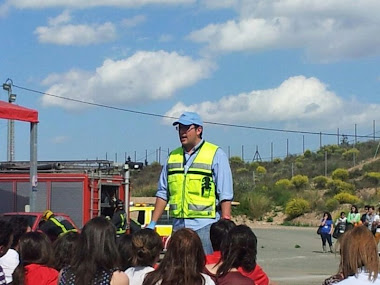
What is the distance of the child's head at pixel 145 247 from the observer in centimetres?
679

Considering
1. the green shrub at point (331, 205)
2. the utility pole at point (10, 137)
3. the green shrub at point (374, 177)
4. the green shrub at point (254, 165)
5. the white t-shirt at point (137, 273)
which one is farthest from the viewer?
the green shrub at point (254, 165)

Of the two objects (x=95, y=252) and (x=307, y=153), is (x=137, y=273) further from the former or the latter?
(x=307, y=153)

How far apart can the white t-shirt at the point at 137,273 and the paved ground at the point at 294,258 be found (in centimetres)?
647

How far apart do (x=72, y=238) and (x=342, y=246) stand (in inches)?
105

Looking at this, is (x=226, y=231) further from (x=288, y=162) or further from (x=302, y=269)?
(x=288, y=162)

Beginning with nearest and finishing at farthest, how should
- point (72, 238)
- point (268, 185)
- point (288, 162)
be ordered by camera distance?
point (72, 238)
point (268, 185)
point (288, 162)

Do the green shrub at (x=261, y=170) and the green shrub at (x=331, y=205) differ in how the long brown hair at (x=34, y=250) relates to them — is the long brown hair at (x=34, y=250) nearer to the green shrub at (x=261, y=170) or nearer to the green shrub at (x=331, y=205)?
the green shrub at (x=331, y=205)

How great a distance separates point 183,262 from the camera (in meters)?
5.84

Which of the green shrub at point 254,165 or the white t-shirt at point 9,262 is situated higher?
the green shrub at point 254,165

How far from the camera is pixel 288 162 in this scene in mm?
79250

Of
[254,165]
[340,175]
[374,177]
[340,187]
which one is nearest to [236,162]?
[254,165]

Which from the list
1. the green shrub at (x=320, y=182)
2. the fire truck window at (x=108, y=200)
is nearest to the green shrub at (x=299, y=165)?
the green shrub at (x=320, y=182)

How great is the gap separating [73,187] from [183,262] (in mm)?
15790

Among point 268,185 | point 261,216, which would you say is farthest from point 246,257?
point 268,185
